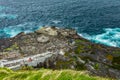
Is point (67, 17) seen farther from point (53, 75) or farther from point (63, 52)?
point (53, 75)

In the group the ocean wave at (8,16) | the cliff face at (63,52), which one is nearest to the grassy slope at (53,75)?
the cliff face at (63,52)

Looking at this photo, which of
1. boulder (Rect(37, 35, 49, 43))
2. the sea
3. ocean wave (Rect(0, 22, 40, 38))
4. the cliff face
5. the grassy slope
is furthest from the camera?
ocean wave (Rect(0, 22, 40, 38))

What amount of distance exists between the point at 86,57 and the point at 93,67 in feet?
15.9

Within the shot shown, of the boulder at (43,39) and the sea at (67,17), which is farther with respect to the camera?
the sea at (67,17)

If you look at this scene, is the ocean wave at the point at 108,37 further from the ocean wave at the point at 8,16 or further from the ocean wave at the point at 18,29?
the ocean wave at the point at 8,16

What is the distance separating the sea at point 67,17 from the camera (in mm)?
95750

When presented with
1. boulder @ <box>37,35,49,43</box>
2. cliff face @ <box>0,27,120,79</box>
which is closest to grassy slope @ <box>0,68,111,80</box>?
cliff face @ <box>0,27,120,79</box>

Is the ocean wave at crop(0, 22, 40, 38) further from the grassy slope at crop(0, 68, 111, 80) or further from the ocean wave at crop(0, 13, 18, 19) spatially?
the grassy slope at crop(0, 68, 111, 80)

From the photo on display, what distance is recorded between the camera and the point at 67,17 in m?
111

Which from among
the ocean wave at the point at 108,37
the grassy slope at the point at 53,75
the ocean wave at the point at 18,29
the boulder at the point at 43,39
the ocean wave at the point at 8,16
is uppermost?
the grassy slope at the point at 53,75

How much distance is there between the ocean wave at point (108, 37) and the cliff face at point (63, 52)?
535 inches

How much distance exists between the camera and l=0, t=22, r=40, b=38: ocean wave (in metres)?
97.0

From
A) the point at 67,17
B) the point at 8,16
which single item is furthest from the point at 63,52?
the point at 8,16

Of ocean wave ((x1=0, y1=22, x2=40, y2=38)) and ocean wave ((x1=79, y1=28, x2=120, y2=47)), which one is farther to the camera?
ocean wave ((x1=0, y1=22, x2=40, y2=38))
